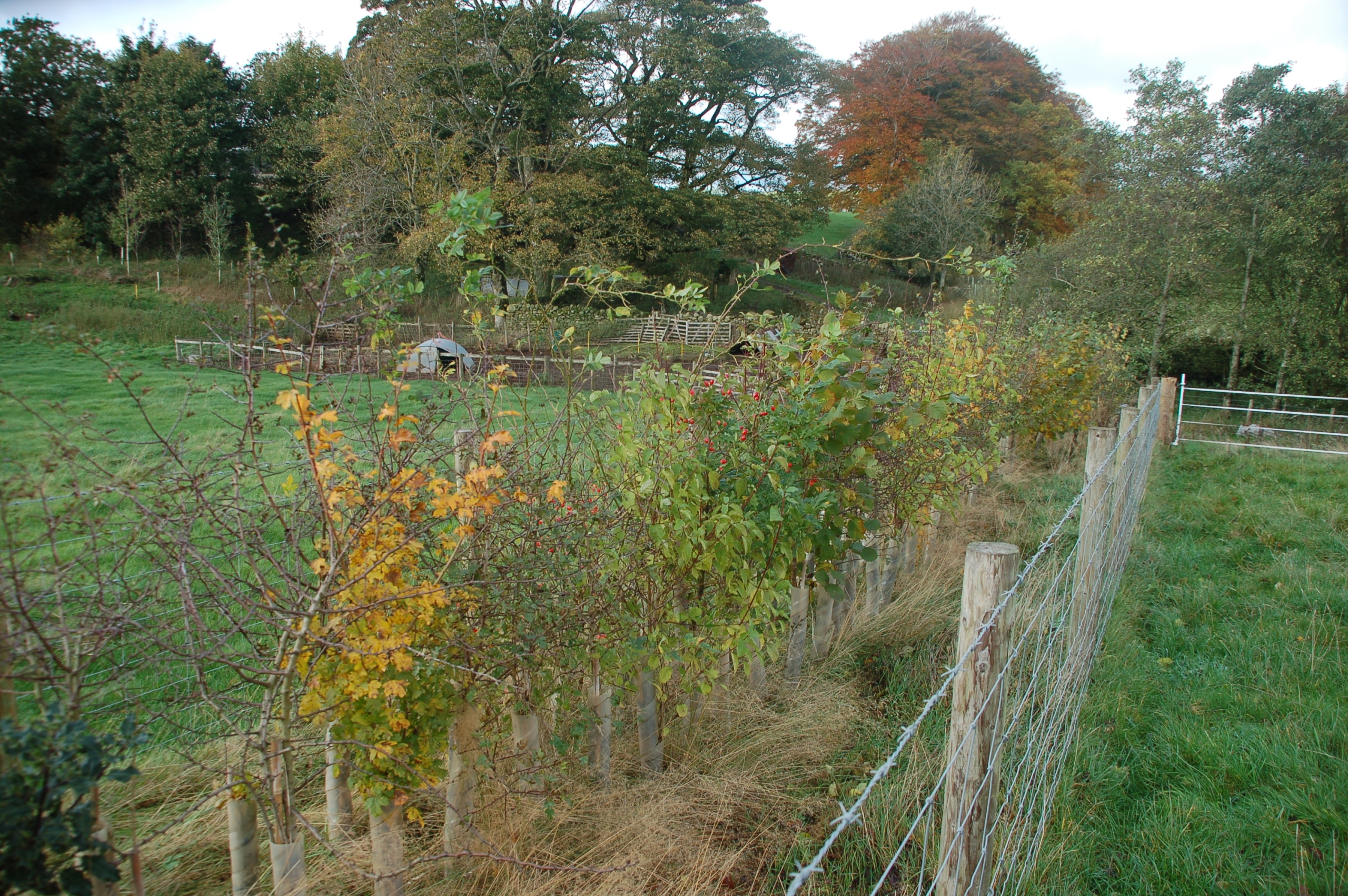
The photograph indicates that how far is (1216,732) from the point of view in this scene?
305 centimetres

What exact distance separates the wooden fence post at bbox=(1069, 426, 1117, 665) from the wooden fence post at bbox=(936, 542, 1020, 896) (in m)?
1.34

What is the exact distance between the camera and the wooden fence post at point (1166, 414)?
10586 mm

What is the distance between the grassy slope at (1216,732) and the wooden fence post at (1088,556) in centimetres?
34

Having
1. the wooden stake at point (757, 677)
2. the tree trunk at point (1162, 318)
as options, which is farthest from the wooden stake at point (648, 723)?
the tree trunk at point (1162, 318)

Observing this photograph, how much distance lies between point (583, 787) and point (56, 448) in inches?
68.0

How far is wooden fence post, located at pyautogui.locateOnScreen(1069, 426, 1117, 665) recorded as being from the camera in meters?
3.03

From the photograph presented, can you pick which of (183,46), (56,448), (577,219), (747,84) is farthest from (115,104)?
(56,448)

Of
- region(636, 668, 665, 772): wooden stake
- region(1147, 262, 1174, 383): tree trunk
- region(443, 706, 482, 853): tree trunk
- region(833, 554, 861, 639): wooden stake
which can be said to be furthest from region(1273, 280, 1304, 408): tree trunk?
region(443, 706, 482, 853): tree trunk

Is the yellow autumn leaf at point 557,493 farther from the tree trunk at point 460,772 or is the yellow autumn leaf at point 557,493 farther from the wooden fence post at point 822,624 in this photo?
the wooden fence post at point 822,624

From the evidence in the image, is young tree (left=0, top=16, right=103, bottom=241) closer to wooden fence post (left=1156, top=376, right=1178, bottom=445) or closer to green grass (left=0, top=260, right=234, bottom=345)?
green grass (left=0, top=260, right=234, bottom=345)

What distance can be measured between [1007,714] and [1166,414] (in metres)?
10.2

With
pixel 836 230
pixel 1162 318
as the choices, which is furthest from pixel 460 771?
pixel 836 230

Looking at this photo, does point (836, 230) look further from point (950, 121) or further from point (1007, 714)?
point (1007, 714)

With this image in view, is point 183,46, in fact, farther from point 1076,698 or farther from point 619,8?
point 1076,698
